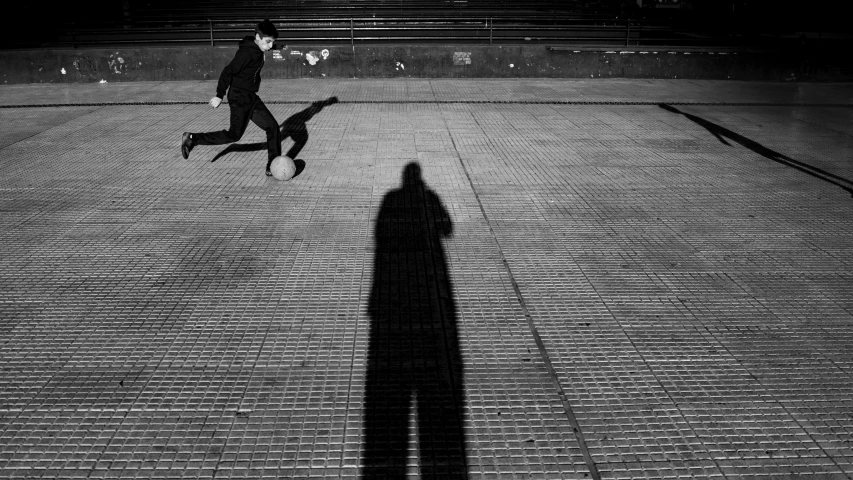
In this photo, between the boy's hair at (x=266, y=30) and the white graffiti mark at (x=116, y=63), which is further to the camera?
the white graffiti mark at (x=116, y=63)

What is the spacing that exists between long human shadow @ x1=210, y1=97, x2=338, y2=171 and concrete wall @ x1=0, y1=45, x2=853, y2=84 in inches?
151

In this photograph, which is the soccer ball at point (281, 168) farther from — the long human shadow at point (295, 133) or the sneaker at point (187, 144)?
the sneaker at point (187, 144)

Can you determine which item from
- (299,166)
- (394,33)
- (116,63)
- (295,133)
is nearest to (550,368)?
(299,166)

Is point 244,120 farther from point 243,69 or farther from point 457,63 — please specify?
point 457,63

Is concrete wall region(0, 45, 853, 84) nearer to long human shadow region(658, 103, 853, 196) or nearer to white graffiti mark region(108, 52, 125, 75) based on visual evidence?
white graffiti mark region(108, 52, 125, 75)

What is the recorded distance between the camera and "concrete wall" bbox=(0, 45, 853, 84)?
645 inches

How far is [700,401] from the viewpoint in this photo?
364 cm

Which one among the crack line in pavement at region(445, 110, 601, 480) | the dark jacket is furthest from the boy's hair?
the crack line in pavement at region(445, 110, 601, 480)

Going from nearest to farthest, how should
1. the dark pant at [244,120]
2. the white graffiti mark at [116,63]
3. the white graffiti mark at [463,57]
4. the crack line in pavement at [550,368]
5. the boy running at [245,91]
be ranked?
the crack line in pavement at [550,368] < the boy running at [245,91] < the dark pant at [244,120] < the white graffiti mark at [116,63] < the white graffiti mark at [463,57]

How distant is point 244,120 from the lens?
7.75 m

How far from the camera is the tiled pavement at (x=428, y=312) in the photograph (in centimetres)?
328

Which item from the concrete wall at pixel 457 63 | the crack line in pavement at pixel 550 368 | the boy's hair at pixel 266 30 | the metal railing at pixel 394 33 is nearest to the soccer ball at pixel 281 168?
the boy's hair at pixel 266 30

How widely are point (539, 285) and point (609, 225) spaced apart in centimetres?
164

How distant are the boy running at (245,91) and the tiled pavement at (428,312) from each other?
0.42 metres
